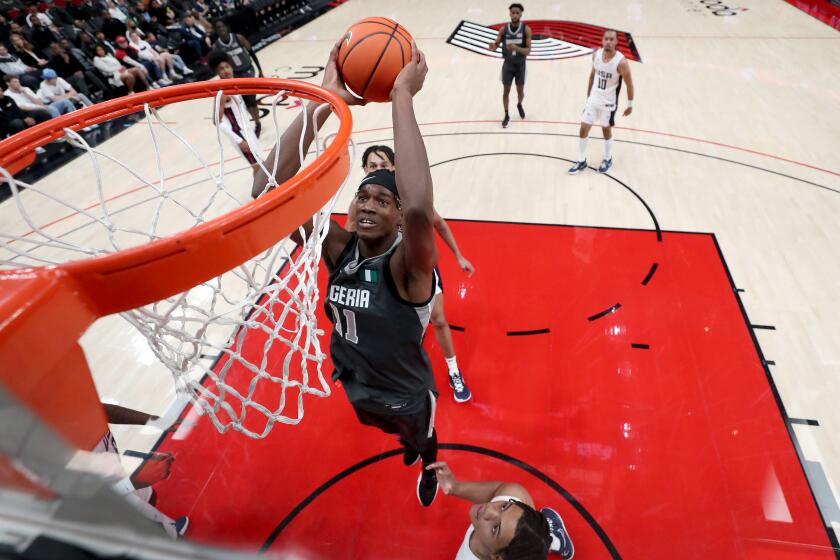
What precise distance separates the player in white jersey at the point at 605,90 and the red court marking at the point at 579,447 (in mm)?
2041

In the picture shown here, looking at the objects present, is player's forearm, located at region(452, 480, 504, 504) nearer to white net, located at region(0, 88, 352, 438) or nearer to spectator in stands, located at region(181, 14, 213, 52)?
white net, located at region(0, 88, 352, 438)

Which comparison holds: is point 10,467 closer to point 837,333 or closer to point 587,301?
point 587,301

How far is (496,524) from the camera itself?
1.83 meters

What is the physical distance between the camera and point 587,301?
373cm

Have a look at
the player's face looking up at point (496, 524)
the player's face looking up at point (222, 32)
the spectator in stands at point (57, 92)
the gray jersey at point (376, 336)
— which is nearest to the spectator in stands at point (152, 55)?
the spectator in stands at point (57, 92)

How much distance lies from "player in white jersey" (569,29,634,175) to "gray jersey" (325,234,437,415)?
406cm

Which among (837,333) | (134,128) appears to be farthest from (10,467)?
(134,128)

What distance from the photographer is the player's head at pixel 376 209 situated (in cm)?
178

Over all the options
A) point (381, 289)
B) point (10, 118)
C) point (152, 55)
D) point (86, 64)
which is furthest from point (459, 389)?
point (152, 55)

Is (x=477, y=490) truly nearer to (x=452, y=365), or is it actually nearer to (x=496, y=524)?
(x=496, y=524)

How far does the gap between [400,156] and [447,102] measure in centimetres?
660

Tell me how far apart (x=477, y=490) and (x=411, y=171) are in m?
1.58

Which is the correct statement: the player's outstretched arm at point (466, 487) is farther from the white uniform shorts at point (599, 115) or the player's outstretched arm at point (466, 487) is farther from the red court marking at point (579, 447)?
the white uniform shorts at point (599, 115)

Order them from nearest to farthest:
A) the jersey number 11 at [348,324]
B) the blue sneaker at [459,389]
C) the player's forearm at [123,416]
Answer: the jersey number 11 at [348,324], the player's forearm at [123,416], the blue sneaker at [459,389]
